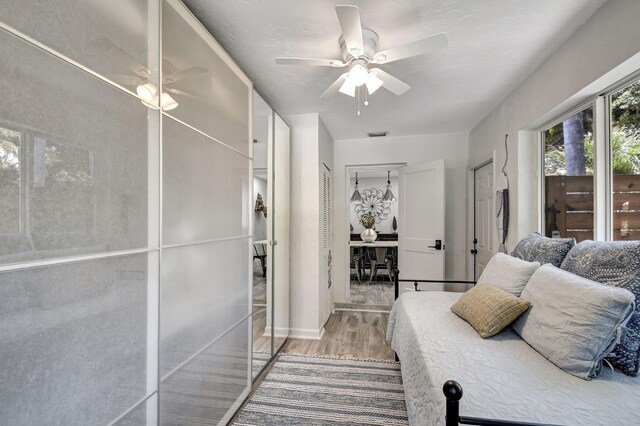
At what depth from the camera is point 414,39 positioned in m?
1.87

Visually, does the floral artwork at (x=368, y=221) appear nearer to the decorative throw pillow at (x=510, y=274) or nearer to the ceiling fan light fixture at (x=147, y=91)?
the decorative throw pillow at (x=510, y=274)

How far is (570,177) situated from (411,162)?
212cm

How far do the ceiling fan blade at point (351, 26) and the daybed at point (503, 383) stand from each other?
164cm

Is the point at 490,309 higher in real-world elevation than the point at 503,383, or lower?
higher

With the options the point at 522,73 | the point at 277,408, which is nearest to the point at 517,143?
the point at 522,73

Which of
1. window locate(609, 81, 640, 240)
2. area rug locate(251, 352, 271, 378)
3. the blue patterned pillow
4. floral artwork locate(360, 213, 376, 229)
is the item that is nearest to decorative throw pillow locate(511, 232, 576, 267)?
the blue patterned pillow

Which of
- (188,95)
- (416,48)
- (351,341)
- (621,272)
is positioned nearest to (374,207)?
(351,341)

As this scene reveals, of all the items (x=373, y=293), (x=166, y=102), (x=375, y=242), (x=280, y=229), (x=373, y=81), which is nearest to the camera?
(x=166, y=102)

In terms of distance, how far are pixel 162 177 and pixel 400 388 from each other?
2190mm

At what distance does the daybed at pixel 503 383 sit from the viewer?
1.00 meters

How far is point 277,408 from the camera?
6.51ft

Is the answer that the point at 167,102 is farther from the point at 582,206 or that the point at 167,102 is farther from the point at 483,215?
the point at 483,215

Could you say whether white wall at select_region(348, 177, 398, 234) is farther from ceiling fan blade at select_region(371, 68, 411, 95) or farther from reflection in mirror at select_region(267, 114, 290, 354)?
ceiling fan blade at select_region(371, 68, 411, 95)

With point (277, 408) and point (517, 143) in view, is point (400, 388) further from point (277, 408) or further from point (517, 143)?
point (517, 143)
